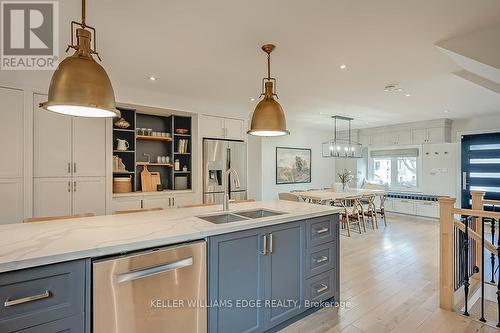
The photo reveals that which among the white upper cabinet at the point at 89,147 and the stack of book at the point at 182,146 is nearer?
the white upper cabinet at the point at 89,147

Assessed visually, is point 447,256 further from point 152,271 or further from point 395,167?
point 395,167

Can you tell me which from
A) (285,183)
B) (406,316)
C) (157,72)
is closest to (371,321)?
(406,316)

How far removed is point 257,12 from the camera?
2.05 metres

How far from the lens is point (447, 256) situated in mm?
2646

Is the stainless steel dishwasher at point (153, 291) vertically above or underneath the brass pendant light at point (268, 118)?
underneath

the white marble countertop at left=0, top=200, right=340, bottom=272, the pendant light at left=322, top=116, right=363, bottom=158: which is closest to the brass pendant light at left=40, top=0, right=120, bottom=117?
the white marble countertop at left=0, top=200, right=340, bottom=272

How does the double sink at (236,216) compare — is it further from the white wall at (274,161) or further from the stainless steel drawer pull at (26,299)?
the white wall at (274,161)

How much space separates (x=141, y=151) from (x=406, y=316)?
4.47 m

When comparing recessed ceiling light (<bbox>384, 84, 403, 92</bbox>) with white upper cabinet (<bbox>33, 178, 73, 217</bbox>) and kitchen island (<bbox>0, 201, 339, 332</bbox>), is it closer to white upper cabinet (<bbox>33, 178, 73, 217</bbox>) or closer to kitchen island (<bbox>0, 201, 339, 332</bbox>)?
kitchen island (<bbox>0, 201, 339, 332</bbox>)

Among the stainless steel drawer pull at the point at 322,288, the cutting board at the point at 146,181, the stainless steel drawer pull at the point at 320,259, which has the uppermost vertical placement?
the cutting board at the point at 146,181

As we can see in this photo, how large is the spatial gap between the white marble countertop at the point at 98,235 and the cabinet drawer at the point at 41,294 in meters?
0.06

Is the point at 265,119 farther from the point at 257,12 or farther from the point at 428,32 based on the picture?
the point at 428,32

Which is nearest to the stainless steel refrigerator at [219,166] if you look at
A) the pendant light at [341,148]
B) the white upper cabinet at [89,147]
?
the white upper cabinet at [89,147]

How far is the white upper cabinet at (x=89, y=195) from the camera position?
370 cm
